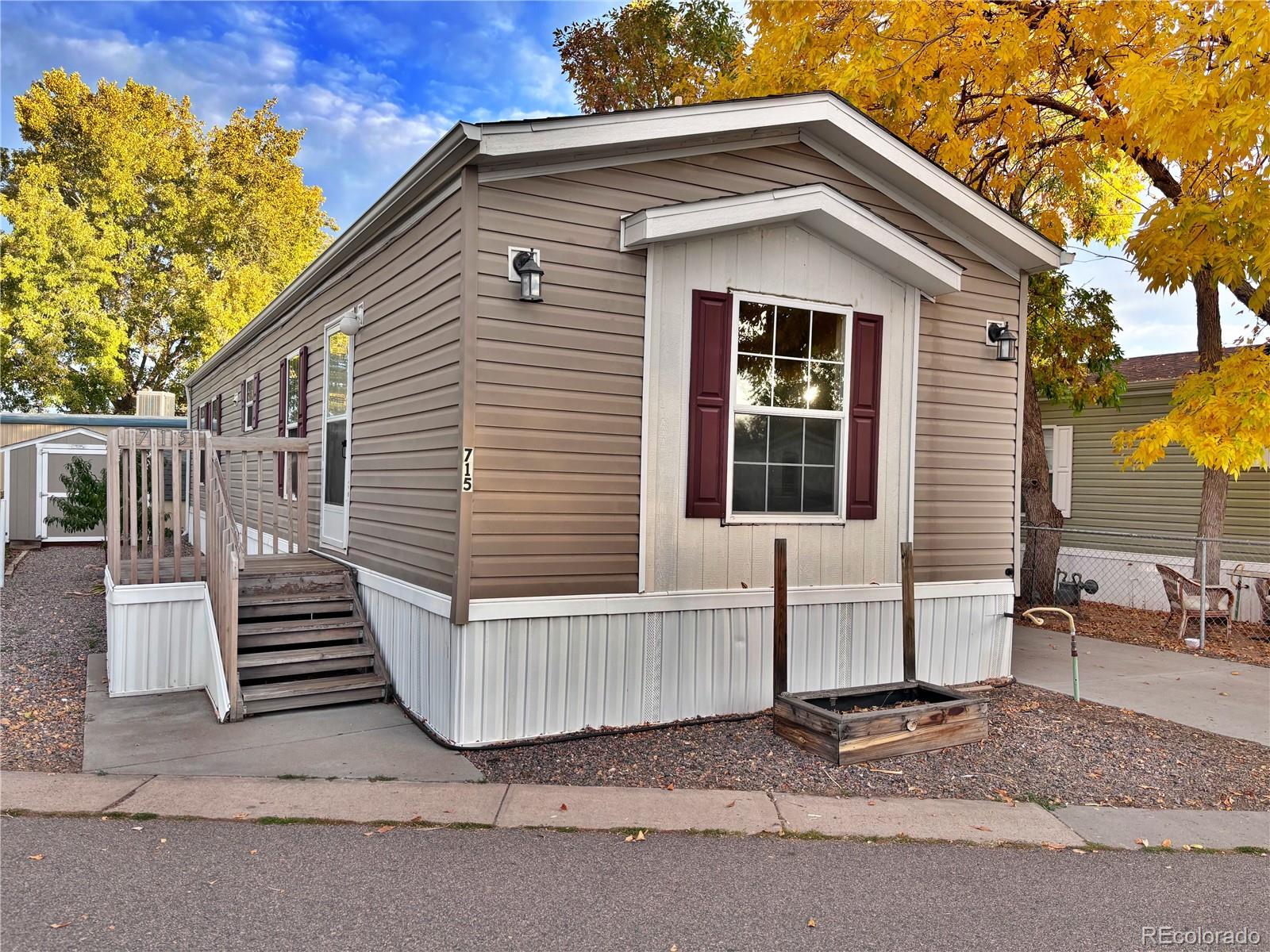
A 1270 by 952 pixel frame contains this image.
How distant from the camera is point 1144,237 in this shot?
876 cm

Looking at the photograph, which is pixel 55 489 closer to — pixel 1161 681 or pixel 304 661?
pixel 304 661

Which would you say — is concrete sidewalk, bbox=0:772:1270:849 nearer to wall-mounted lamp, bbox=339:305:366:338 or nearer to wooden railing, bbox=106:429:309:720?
wooden railing, bbox=106:429:309:720

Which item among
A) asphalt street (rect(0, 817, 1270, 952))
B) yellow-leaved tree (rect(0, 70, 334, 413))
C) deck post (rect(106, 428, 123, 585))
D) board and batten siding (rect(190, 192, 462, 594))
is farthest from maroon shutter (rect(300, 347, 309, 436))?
yellow-leaved tree (rect(0, 70, 334, 413))

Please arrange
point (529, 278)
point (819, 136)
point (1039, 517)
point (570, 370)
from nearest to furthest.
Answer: point (529, 278) → point (570, 370) → point (819, 136) → point (1039, 517)

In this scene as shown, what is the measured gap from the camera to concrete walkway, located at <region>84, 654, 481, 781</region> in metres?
4.65

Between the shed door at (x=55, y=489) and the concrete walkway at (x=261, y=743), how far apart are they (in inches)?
493

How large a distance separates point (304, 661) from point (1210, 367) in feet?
33.0

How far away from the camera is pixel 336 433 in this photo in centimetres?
779

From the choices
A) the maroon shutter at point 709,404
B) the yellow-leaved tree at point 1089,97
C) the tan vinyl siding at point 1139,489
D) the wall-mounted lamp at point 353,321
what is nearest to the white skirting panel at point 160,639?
the wall-mounted lamp at point 353,321

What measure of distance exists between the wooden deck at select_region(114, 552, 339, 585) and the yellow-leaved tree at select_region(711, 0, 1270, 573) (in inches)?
282

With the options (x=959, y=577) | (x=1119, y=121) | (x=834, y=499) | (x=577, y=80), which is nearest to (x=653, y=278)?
(x=834, y=499)

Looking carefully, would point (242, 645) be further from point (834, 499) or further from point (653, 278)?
point (834, 499)

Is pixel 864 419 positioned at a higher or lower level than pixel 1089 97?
lower

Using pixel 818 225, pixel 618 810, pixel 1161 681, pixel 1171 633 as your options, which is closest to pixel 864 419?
pixel 818 225
